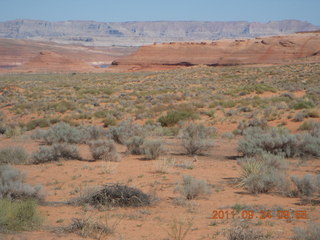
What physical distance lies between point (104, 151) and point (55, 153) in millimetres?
1244

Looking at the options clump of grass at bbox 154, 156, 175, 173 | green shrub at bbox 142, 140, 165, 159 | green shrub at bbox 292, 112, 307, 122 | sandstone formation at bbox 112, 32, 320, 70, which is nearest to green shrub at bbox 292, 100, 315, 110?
green shrub at bbox 292, 112, 307, 122

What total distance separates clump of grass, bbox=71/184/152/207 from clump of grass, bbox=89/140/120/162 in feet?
11.0

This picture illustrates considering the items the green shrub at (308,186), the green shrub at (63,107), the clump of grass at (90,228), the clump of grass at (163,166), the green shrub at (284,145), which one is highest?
the green shrub at (308,186)

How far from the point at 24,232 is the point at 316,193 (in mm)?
4442

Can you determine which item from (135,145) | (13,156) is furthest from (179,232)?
(13,156)

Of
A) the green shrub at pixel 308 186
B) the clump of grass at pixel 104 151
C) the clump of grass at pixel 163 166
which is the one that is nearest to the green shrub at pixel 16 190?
the clump of grass at pixel 163 166

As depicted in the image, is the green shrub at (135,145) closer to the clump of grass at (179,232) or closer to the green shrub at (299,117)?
the clump of grass at (179,232)

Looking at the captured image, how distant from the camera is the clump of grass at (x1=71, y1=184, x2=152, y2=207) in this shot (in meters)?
5.99

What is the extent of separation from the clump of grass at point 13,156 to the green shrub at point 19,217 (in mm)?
4469

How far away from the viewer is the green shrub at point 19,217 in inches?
183

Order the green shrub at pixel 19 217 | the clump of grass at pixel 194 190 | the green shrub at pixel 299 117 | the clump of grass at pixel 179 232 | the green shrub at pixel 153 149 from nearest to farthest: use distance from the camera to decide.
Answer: the clump of grass at pixel 179 232, the green shrub at pixel 19 217, the clump of grass at pixel 194 190, the green shrub at pixel 153 149, the green shrub at pixel 299 117

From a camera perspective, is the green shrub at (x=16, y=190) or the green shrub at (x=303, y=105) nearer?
the green shrub at (x=16, y=190)

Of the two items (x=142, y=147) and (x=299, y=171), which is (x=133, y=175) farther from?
(x=299, y=171)
